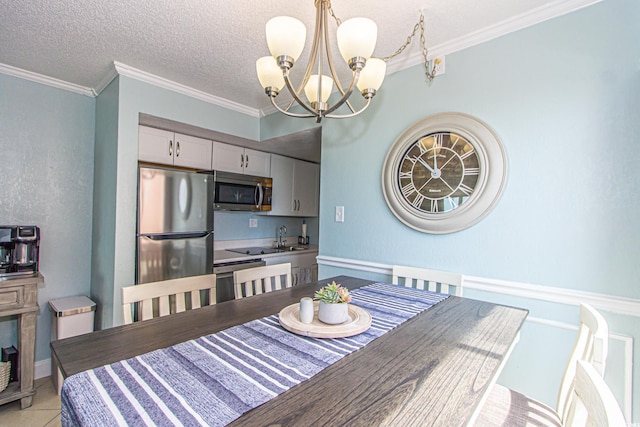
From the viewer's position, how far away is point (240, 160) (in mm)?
3338

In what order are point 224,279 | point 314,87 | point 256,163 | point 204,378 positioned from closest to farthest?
1. point 204,378
2. point 314,87
3. point 224,279
4. point 256,163

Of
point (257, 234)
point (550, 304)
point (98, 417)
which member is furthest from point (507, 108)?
point (257, 234)

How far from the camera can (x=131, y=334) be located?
1.07 meters

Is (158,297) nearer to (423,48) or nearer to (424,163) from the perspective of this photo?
(424,163)

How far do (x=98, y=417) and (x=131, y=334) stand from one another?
1.59 ft

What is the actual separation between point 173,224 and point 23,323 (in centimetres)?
112

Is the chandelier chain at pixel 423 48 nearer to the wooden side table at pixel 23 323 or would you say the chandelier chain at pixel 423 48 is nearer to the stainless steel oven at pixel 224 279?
the stainless steel oven at pixel 224 279

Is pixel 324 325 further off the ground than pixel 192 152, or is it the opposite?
pixel 192 152

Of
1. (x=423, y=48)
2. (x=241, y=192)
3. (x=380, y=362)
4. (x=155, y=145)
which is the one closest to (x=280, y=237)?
(x=241, y=192)

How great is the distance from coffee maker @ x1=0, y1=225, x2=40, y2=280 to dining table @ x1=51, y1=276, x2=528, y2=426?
1666mm

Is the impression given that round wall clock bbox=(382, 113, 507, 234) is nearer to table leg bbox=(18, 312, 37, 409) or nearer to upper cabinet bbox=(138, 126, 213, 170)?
upper cabinet bbox=(138, 126, 213, 170)

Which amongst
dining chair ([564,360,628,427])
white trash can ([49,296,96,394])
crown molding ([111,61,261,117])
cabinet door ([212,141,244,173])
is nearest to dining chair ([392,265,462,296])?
dining chair ([564,360,628,427])

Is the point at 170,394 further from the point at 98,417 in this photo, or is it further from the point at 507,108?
the point at 507,108

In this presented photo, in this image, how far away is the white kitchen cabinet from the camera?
3545 millimetres
